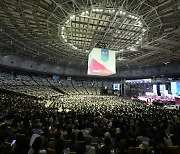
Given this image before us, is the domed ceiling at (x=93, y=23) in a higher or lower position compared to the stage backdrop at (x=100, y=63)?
higher

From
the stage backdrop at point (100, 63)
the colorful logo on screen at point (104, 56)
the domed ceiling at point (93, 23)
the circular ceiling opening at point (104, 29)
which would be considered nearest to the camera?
the domed ceiling at point (93, 23)

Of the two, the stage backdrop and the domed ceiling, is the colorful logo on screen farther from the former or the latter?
the domed ceiling

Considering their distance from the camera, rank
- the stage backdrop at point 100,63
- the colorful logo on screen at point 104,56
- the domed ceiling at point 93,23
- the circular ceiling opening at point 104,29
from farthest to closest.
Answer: the colorful logo on screen at point 104,56 → the stage backdrop at point 100,63 → the circular ceiling opening at point 104,29 → the domed ceiling at point 93,23

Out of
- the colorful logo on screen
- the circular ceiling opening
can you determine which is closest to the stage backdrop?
the colorful logo on screen

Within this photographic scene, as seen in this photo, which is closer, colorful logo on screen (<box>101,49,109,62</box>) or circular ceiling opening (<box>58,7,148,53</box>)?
circular ceiling opening (<box>58,7,148,53</box>)

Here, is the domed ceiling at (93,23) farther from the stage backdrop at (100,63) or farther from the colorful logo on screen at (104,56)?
the stage backdrop at (100,63)

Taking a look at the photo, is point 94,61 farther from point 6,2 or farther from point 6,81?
point 6,81

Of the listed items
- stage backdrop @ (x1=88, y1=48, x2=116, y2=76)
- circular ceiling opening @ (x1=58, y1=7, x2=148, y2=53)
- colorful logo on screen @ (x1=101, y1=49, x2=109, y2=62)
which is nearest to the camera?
circular ceiling opening @ (x1=58, y1=7, x2=148, y2=53)

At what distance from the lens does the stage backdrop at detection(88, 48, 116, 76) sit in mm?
20047

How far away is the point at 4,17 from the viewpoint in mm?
19859

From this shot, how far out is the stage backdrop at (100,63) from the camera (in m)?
20.0

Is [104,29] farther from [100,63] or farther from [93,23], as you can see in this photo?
[100,63]

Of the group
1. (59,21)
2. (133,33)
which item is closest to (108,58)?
(133,33)

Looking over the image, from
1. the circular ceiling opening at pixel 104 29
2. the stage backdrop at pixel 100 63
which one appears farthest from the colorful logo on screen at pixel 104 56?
the circular ceiling opening at pixel 104 29
